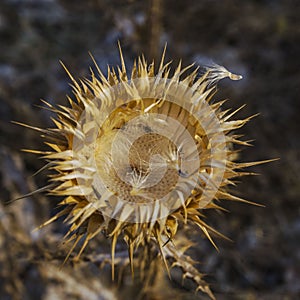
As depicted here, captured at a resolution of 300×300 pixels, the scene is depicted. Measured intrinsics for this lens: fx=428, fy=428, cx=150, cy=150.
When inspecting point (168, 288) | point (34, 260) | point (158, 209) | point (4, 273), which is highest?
point (158, 209)

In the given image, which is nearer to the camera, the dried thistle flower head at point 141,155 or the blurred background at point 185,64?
the dried thistle flower head at point 141,155

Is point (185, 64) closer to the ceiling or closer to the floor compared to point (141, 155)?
closer to the floor

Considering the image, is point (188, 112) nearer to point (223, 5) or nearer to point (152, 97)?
point (152, 97)

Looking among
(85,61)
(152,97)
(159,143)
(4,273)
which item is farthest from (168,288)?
(85,61)

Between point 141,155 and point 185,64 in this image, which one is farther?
point 185,64
